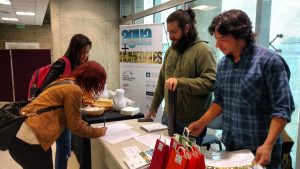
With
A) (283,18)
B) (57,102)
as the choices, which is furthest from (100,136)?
(283,18)

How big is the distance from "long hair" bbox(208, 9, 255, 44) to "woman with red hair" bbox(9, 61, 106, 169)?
78 cm

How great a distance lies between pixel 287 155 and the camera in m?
1.20

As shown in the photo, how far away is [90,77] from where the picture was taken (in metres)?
1.47

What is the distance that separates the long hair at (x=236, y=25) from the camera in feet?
3.39

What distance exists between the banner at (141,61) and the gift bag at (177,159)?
7.81ft

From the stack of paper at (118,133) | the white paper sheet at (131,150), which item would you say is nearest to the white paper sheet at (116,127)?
the stack of paper at (118,133)

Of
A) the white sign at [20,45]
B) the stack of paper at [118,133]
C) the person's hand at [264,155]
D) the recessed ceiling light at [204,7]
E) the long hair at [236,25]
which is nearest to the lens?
the person's hand at [264,155]

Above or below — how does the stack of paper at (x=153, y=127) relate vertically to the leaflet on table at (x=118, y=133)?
above

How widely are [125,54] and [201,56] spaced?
255cm

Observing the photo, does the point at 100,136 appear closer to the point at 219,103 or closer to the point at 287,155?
the point at 219,103

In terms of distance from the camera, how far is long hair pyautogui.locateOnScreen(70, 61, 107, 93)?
1467 millimetres

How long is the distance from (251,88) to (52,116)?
3.72 feet

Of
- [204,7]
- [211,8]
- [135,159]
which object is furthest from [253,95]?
[204,7]

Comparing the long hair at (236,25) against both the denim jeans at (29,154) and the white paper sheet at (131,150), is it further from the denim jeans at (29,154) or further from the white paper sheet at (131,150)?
the denim jeans at (29,154)
